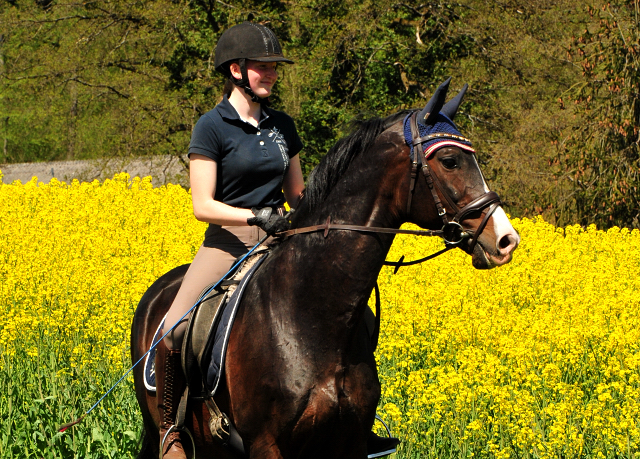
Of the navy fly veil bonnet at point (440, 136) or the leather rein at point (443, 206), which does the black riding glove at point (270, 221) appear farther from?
the navy fly veil bonnet at point (440, 136)

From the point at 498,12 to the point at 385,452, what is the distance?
15.4 m

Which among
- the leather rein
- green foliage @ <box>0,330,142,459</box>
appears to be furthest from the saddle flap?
green foliage @ <box>0,330,142,459</box>

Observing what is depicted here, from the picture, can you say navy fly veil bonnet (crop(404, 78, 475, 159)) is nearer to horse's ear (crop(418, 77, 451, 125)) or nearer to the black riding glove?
horse's ear (crop(418, 77, 451, 125))

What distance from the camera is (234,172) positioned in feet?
11.3

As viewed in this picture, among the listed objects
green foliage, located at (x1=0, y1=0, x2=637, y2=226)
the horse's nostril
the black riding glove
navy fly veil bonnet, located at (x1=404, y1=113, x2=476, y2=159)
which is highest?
navy fly veil bonnet, located at (x1=404, y1=113, x2=476, y2=159)

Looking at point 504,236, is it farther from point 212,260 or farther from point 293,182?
point 212,260

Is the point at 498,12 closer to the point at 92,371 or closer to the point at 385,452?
the point at 92,371

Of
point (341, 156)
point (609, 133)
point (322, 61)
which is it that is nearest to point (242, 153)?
point (341, 156)

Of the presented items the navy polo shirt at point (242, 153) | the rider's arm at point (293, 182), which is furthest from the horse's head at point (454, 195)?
the rider's arm at point (293, 182)

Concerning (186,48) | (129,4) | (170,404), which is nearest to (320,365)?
(170,404)

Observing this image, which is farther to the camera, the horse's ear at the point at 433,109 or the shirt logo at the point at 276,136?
the shirt logo at the point at 276,136

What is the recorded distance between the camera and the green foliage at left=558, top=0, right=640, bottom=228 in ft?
40.1

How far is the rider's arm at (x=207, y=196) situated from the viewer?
3309 mm

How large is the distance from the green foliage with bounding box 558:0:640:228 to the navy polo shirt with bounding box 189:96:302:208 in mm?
9872
